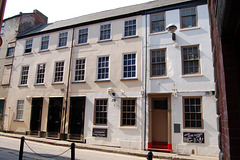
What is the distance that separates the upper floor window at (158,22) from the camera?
43.9 feet

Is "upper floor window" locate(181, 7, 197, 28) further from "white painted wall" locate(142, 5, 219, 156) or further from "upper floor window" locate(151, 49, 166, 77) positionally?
"upper floor window" locate(151, 49, 166, 77)

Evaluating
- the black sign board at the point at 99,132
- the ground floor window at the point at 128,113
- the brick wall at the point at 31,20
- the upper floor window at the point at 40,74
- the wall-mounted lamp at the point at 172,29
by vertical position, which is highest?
the brick wall at the point at 31,20

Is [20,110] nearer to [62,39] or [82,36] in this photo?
[62,39]

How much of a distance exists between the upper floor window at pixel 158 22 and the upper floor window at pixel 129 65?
235cm

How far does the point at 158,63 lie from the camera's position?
1279 centimetres

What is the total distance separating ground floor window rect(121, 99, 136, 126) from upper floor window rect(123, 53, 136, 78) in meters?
1.86

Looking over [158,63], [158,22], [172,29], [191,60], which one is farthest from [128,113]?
[158,22]

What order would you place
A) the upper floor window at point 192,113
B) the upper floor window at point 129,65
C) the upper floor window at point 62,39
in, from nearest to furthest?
the upper floor window at point 192,113 < the upper floor window at point 129,65 < the upper floor window at point 62,39

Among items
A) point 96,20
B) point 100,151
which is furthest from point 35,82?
point 100,151

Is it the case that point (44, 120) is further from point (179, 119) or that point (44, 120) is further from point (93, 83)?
point (179, 119)

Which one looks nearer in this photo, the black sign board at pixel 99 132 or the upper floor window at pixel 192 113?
the upper floor window at pixel 192 113

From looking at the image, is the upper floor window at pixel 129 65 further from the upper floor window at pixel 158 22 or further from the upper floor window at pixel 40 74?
the upper floor window at pixel 40 74

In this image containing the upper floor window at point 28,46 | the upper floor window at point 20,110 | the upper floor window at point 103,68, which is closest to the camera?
the upper floor window at point 103,68

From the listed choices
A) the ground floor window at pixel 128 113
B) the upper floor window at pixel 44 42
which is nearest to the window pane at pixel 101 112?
the ground floor window at pixel 128 113
